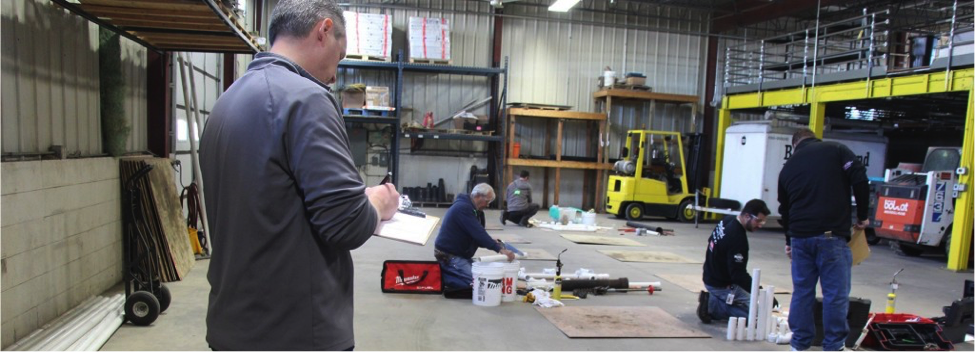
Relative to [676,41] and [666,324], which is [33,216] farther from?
[676,41]

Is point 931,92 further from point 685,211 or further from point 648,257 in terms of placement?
point 685,211

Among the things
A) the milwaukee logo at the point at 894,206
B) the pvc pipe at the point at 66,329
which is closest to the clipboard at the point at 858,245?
the pvc pipe at the point at 66,329

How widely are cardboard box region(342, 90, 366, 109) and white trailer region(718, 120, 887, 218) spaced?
9.40m

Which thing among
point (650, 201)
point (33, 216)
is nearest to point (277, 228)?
point (33, 216)

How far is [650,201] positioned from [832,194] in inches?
438

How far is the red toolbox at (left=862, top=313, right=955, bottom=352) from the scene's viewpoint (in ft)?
16.8

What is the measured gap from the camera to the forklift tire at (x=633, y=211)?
51.1 feet

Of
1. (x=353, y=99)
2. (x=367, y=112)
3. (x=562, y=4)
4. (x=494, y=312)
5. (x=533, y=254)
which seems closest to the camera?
(x=494, y=312)

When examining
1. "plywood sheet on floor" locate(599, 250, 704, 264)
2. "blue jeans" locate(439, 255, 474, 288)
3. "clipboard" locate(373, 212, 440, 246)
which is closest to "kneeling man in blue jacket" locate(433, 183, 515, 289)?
"blue jeans" locate(439, 255, 474, 288)

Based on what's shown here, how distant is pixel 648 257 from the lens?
977 cm

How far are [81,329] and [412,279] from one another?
123 inches

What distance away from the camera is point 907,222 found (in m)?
10.8

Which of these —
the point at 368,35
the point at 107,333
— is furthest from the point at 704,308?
the point at 368,35

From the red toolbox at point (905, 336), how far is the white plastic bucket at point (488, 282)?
340 centimetres
